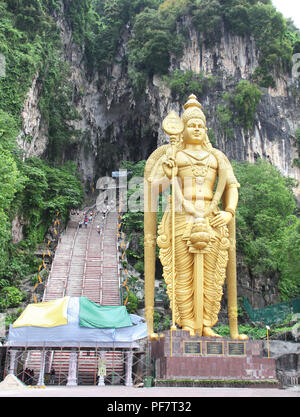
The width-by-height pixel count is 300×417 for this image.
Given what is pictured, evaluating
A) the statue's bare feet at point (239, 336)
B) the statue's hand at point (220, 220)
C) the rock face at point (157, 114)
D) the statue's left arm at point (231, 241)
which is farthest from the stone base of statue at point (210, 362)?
the rock face at point (157, 114)

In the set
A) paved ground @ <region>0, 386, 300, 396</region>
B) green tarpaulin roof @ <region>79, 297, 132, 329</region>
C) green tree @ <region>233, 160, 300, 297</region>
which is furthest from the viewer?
green tree @ <region>233, 160, 300, 297</region>

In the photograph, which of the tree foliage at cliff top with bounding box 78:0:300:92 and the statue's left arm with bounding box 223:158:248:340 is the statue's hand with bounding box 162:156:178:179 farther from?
the tree foliage at cliff top with bounding box 78:0:300:92

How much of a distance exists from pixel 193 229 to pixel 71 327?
11.8ft

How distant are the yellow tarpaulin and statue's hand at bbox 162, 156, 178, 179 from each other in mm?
3786

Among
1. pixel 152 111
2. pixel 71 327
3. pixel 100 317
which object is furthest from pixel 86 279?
pixel 152 111

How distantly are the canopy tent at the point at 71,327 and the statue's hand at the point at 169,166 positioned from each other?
143 inches

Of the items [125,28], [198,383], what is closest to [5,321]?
[198,383]

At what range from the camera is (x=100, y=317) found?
10.2 metres

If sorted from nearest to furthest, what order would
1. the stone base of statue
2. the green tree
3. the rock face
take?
1. the stone base of statue
2. the green tree
3. the rock face

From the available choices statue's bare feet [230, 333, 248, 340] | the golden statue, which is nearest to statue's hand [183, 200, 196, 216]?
the golden statue

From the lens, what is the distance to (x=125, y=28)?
3192 cm

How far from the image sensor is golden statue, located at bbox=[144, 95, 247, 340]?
8.44 metres

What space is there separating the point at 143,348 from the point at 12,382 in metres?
3.46

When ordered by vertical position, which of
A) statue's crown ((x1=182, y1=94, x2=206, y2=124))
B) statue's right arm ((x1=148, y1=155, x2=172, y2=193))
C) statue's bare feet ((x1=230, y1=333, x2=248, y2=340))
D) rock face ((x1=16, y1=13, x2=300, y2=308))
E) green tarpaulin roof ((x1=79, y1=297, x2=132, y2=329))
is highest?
rock face ((x1=16, y1=13, x2=300, y2=308))
